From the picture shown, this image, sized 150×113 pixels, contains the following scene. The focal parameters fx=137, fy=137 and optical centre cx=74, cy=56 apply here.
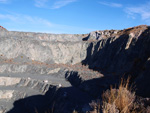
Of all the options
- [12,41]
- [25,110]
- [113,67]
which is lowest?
[25,110]

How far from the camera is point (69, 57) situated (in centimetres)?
4622

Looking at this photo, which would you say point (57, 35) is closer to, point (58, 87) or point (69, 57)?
point (69, 57)

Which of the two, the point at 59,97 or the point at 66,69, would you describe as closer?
the point at 59,97

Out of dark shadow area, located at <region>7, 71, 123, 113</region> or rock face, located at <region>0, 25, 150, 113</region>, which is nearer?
dark shadow area, located at <region>7, 71, 123, 113</region>

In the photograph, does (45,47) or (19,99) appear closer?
(19,99)

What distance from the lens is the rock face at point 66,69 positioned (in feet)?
68.3

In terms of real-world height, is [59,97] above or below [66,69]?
below

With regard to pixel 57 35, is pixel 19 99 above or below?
below

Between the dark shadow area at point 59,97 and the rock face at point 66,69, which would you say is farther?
the rock face at point 66,69

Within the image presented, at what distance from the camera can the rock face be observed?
2083 cm

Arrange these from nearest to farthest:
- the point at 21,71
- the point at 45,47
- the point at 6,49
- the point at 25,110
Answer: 1. the point at 25,110
2. the point at 21,71
3. the point at 6,49
4. the point at 45,47

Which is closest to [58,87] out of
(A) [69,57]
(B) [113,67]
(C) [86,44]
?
(B) [113,67]

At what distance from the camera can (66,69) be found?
34531 millimetres

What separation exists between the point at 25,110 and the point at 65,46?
2875 cm
